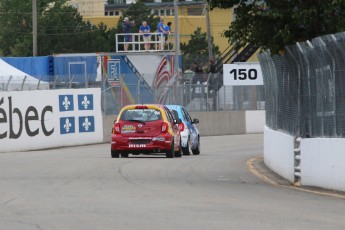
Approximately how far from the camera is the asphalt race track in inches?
522

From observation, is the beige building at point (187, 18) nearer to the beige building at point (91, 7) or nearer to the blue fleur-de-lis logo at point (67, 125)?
the beige building at point (91, 7)

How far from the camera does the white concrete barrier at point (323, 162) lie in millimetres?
17578

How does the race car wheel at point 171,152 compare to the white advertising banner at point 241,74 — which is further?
the white advertising banner at point 241,74

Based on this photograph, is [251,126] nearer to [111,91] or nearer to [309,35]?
[111,91]

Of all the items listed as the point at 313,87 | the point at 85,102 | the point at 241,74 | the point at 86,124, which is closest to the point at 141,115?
the point at 313,87

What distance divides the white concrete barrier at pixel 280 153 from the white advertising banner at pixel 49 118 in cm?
1211

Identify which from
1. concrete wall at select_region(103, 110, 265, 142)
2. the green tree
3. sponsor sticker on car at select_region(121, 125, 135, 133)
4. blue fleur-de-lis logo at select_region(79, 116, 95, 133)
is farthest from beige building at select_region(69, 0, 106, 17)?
sponsor sticker on car at select_region(121, 125, 135, 133)

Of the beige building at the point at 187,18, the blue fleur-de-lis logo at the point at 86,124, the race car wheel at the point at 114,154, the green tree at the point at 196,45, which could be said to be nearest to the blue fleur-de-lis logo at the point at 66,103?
the blue fleur-de-lis logo at the point at 86,124

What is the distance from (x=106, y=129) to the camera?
43562mm

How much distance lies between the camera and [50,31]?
304ft

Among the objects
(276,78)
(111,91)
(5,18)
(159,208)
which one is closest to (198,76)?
(111,91)

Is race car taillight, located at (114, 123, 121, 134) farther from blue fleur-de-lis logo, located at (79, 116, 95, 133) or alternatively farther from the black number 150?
the black number 150

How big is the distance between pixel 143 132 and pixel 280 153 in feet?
22.1

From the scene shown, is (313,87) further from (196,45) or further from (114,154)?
(196,45)
